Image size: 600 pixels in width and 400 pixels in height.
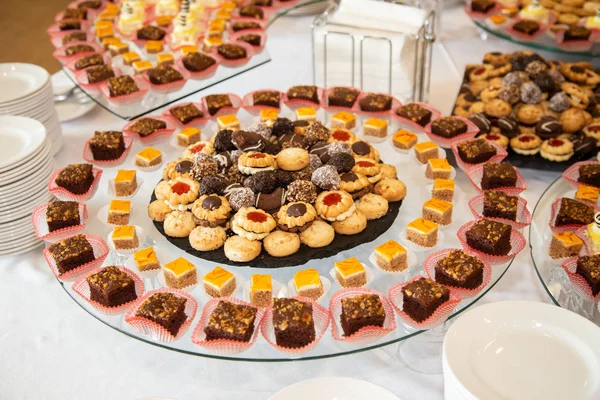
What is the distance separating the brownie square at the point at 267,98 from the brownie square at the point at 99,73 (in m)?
0.78

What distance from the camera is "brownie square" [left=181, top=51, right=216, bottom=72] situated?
3.43m

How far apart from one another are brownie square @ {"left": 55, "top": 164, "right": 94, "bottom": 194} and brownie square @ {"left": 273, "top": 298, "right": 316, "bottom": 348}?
1.10 m

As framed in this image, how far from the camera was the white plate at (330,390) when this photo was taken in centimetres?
183

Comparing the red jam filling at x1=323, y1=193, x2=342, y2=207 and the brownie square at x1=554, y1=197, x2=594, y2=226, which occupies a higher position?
the red jam filling at x1=323, y1=193, x2=342, y2=207

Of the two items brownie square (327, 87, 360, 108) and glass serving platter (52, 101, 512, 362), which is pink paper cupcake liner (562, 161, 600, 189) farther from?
brownie square (327, 87, 360, 108)

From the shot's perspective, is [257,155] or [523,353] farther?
[257,155]

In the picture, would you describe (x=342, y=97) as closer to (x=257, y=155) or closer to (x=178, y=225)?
(x=257, y=155)

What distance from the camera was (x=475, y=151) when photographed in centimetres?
275

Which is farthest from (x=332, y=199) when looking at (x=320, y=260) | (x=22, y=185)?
(x=22, y=185)

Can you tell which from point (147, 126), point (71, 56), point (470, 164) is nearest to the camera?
point (470, 164)

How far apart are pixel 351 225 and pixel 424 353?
53cm

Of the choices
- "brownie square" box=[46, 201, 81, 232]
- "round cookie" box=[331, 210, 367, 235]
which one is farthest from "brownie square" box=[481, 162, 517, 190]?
"brownie square" box=[46, 201, 81, 232]

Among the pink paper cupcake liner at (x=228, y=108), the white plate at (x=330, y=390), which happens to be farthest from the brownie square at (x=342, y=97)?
the white plate at (x=330, y=390)

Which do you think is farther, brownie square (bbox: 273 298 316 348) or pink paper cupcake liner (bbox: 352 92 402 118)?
pink paper cupcake liner (bbox: 352 92 402 118)
